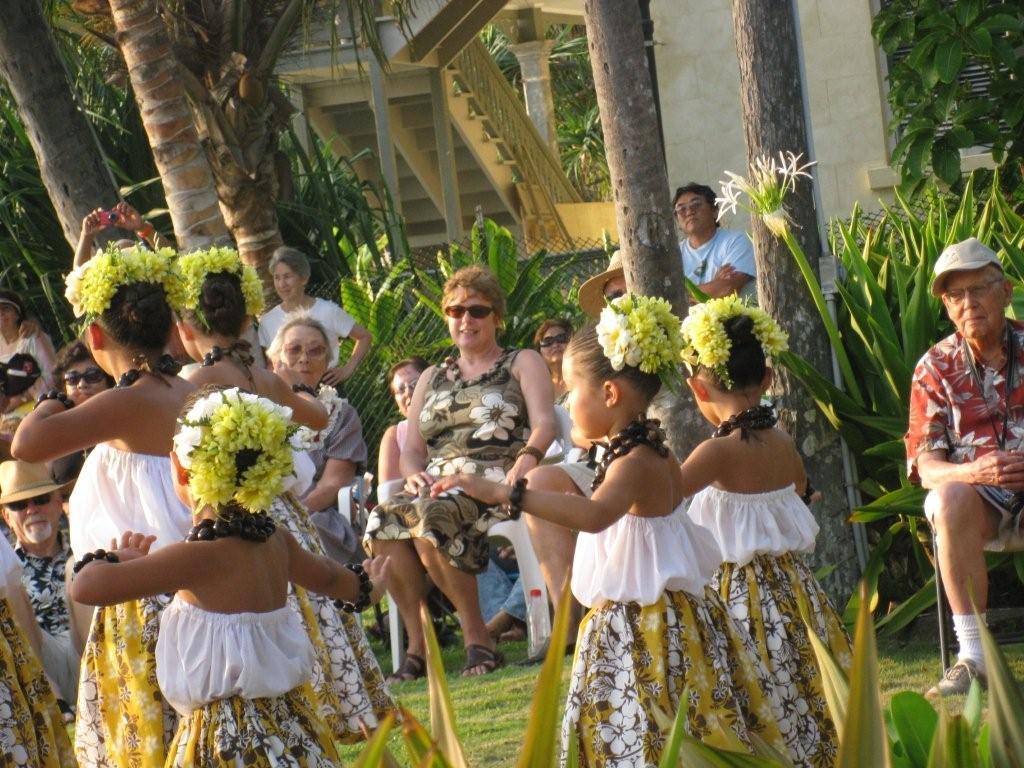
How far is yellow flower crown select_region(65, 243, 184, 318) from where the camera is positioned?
4.98m

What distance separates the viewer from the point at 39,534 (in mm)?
7328

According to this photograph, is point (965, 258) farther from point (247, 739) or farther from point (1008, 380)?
point (247, 739)

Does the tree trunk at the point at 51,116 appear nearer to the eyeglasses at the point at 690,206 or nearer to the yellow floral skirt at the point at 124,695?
the eyeglasses at the point at 690,206

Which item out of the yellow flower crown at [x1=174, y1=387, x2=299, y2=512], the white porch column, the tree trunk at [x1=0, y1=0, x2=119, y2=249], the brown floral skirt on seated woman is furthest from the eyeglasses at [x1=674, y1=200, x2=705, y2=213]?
the white porch column

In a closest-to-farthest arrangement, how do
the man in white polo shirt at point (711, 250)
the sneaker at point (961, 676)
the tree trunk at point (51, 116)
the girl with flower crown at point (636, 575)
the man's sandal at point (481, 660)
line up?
the girl with flower crown at point (636, 575) → the sneaker at point (961, 676) → the man's sandal at point (481, 660) → the man in white polo shirt at point (711, 250) → the tree trunk at point (51, 116)

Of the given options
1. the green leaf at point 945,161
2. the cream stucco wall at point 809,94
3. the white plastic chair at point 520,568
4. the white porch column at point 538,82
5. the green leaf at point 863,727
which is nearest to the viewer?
the green leaf at point 863,727

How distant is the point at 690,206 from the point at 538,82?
789 inches

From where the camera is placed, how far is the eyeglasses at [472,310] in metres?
7.82

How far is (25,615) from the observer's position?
5305 mm

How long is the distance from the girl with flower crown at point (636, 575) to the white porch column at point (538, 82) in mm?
Result: 24148

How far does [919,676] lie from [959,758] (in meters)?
4.35

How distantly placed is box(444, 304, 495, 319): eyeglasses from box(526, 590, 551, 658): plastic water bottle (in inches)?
52.3

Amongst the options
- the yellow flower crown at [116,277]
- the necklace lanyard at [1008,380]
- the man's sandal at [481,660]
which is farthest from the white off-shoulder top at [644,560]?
the man's sandal at [481,660]

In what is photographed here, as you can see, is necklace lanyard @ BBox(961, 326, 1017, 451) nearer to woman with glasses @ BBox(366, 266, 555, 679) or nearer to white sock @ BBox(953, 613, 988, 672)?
white sock @ BBox(953, 613, 988, 672)
